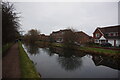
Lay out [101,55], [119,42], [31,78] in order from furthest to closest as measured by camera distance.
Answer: [119,42], [101,55], [31,78]

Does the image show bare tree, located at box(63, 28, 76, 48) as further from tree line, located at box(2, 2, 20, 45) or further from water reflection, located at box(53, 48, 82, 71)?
tree line, located at box(2, 2, 20, 45)

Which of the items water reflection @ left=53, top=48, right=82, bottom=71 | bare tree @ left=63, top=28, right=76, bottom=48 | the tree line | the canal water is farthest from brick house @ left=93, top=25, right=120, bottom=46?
the tree line

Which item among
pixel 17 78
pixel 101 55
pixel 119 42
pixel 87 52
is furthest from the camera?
pixel 119 42

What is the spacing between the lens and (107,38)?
107 feet

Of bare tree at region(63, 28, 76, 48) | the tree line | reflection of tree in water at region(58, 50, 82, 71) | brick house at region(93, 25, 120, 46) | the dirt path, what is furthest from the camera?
brick house at region(93, 25, 120, 46)

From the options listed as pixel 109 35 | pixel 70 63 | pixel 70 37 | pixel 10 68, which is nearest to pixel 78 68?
pixel 70 63

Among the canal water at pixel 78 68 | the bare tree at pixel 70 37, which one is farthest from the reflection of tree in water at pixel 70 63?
the bare tree at pixel 70 37

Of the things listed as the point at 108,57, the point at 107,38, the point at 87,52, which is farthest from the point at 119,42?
the point at 108,57

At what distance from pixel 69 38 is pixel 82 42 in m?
7.06

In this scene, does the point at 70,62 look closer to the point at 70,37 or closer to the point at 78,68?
the point at 78,68

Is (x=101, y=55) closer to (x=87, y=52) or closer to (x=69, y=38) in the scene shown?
(x=87, y=52)

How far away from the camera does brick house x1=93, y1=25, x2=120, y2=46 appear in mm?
30169

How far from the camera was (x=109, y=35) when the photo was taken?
34062 millimetres

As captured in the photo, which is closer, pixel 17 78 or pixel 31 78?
pixel 17 78
